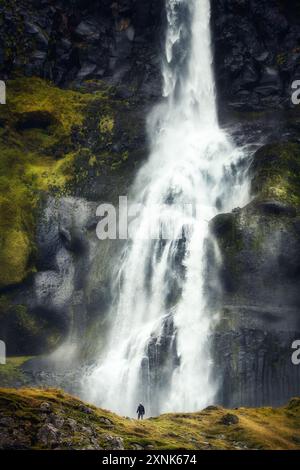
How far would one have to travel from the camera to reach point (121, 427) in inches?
1202

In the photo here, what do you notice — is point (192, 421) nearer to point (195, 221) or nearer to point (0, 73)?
point (195, 221)

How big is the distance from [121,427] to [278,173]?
39311 mm

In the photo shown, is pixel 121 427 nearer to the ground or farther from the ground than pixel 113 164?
nearer to the ground

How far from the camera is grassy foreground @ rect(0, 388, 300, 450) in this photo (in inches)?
1016

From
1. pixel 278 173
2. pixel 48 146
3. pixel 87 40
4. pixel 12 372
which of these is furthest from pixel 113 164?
pixel 12 372

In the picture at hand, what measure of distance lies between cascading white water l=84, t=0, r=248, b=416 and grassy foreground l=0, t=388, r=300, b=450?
39.4 feet

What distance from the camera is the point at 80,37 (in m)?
84.3

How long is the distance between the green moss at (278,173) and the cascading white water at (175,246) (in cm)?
251

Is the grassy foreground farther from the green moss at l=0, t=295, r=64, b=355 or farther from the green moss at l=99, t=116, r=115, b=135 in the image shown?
the green moss at l=99, t=116, r=115, b=135

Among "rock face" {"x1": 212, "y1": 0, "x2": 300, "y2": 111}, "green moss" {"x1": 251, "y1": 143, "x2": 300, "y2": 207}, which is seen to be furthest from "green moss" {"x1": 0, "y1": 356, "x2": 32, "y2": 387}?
"rock face" {"x1": 212, "y1": 0, "x2": 300, "y2": 111}

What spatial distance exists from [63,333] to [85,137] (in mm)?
28022

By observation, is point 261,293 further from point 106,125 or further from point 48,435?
point 106,125

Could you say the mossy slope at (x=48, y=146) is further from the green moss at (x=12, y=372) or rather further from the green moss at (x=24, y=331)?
the green moss at (x=12, y=372)

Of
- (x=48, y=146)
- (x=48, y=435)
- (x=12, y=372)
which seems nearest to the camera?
(x=48, y=435)
